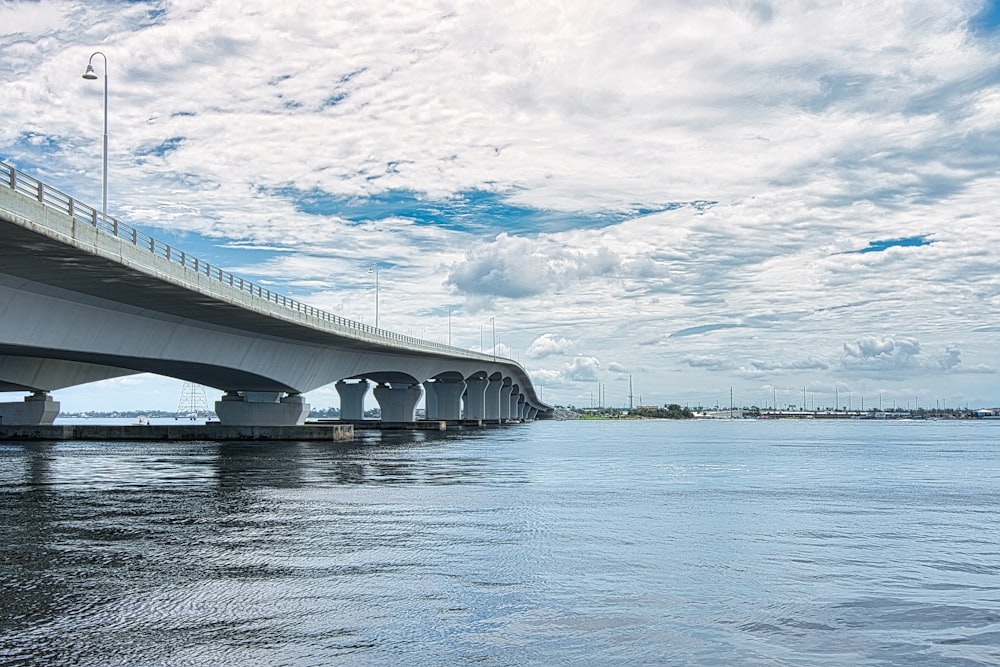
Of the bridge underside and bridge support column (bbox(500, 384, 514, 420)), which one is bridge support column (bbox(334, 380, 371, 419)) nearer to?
the bridge underside

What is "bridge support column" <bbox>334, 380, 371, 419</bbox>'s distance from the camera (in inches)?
4742

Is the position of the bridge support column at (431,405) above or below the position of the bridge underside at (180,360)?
below

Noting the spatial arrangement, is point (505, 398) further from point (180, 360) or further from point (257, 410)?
point (180, 360)

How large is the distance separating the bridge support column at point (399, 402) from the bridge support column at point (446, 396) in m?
21.3

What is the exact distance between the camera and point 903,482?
1812 inches

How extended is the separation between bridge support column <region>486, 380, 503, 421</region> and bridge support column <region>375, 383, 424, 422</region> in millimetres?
43933

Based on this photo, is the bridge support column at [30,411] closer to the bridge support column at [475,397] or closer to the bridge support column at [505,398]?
the bridge support column at [475,397]

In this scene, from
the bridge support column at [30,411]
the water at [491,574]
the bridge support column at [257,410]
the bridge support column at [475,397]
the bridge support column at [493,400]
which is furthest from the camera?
the bridge support column at [493,400]

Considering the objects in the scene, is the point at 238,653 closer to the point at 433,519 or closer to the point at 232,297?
the point at 433,519

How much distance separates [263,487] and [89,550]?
16.8 meters

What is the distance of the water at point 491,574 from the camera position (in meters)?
13.9

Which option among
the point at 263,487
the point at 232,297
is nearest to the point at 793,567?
the point at 263,487

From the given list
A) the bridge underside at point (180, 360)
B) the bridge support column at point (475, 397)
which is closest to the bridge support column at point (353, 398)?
the bridge underside at point (180, 360)

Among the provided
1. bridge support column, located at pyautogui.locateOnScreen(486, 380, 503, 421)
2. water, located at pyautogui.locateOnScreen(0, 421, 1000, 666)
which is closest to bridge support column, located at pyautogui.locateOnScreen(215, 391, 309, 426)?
water, located at pyautogui.locateOnScreen(0, 421, 1000, 666)
